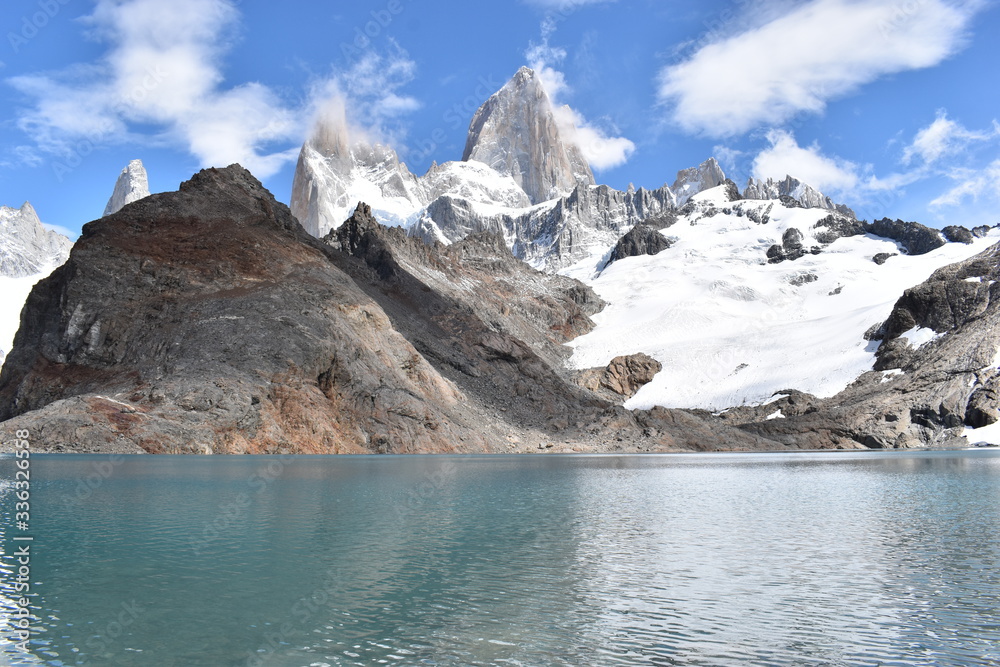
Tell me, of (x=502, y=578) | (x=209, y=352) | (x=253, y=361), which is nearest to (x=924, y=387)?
(x=253, y=361)

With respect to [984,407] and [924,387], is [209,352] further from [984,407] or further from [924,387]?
[984,407]

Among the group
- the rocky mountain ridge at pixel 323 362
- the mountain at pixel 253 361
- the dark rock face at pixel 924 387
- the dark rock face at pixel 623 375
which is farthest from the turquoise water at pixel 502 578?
the dark rock face at pixel 623 375

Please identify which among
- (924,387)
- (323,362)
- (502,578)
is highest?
(924,387)

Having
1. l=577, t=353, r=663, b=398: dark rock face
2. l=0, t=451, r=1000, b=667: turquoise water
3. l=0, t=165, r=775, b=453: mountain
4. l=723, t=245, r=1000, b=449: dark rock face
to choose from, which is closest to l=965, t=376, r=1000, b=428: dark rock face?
l=723, t=245, r=1000, b=449: dark rock face

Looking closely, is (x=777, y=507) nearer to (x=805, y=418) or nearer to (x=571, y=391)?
(x=571, y=391)

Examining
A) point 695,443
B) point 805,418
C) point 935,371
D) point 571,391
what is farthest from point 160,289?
point 935,371

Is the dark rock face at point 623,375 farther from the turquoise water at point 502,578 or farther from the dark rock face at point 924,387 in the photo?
the turquoise water at point 502,578
